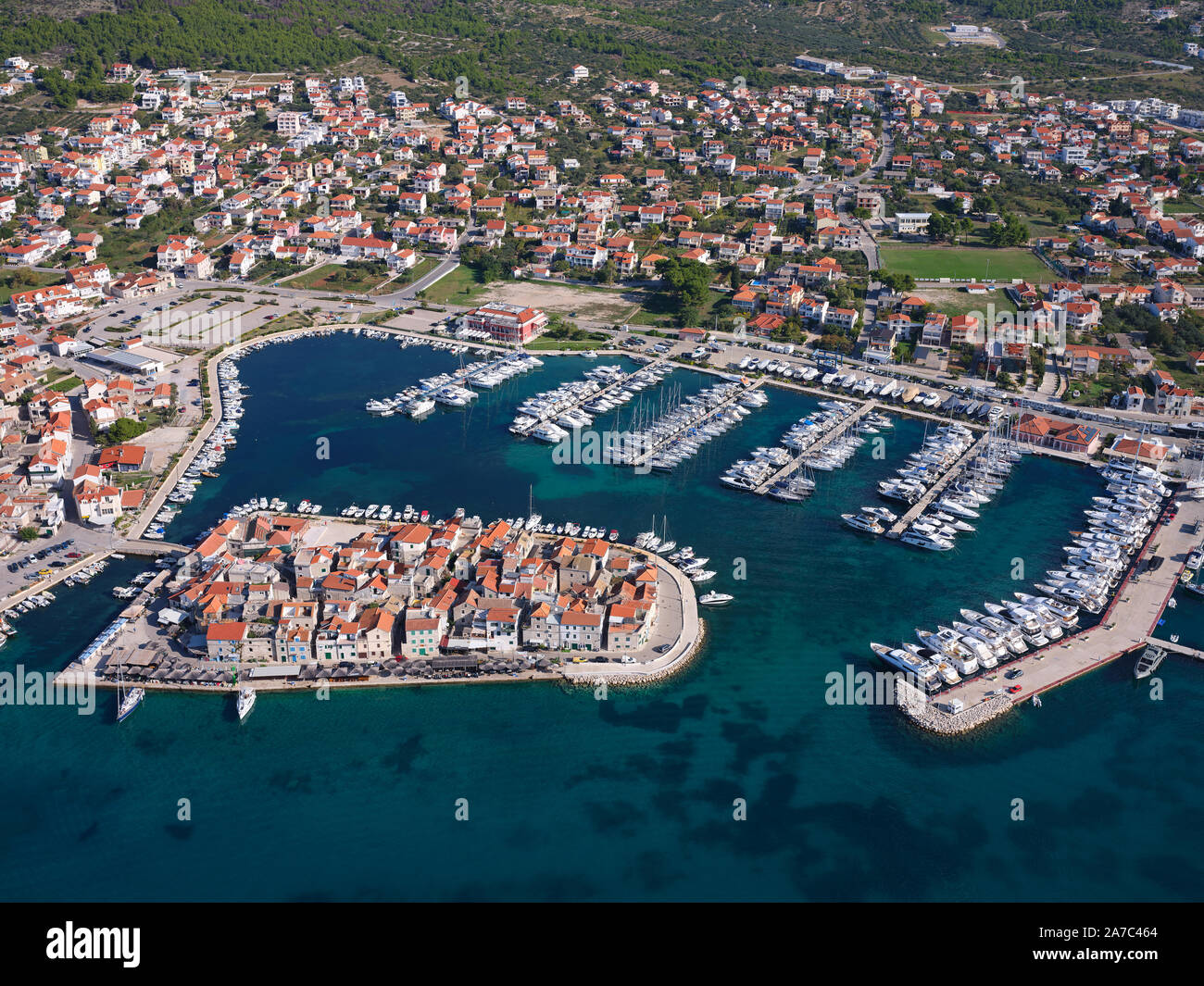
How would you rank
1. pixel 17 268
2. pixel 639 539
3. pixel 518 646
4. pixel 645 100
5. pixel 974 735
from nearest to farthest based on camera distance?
pixel 974 735 < pixel 518 646 < pixel 639 539 < pixel 17 268 < pixel 645 100

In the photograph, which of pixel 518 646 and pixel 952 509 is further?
pixel 952 509

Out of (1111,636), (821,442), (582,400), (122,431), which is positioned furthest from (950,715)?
(122,431)

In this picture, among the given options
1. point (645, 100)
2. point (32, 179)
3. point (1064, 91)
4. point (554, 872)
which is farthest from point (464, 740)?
point (1064, 91)

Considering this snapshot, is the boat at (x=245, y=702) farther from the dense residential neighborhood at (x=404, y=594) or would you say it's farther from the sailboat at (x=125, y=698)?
the sailboat at (x=125, y=698)

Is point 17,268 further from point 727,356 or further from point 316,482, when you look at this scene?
point 727,356

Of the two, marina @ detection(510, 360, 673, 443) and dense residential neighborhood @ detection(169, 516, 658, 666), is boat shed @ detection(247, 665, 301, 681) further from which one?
marina @ detection(510, 360, 673, 443)

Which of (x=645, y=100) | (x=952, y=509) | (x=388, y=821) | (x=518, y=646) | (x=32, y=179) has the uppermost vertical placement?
(x=645, y=100)
